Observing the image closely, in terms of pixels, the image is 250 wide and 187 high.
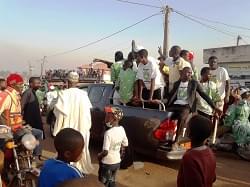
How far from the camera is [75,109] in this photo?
592 cm

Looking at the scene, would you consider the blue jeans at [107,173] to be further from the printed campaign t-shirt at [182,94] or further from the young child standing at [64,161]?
the young child standing at [64,161]

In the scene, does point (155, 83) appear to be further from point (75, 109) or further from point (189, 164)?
point (189, 164)

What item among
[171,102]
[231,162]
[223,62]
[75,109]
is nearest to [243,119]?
[231,162]

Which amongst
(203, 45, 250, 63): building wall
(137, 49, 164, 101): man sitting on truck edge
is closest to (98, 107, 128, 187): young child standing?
(137, 49, 164, 101): man sitting on truck edge

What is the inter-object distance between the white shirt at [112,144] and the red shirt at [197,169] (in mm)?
2169

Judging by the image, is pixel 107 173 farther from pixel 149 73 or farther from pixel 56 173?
pixel 149 73

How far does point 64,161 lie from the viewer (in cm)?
259

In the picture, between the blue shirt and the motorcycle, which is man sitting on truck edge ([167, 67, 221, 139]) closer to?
the motorcycle

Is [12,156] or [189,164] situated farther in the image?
[12,156]


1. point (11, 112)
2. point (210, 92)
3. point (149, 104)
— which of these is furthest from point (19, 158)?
point (210, 92)

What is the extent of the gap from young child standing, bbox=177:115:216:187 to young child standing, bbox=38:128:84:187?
2.69 ft

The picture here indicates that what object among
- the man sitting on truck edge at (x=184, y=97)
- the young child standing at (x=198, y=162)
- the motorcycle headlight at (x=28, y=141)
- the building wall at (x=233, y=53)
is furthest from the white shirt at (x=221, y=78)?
the building wall at (x=233, y=53)

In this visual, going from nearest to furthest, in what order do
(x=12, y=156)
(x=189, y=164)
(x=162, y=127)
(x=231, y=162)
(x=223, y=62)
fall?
(x=189, y=164)
(x=12, y=156)
(x=162, y=127)
(x=231, y=162)
(x=223, y=62)

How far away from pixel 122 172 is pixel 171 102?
4.96ft
